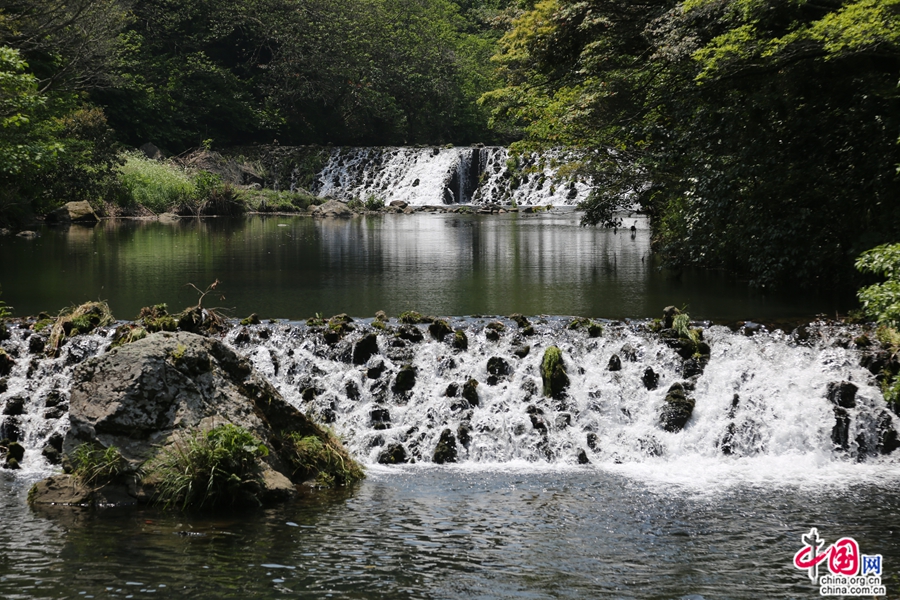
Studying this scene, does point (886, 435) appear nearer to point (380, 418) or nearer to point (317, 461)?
point (380, 418)

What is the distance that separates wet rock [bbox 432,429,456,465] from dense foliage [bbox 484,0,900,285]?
7650 mm

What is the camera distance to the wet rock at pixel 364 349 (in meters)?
12.2

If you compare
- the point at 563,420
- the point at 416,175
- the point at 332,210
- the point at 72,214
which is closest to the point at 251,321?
the point at 563,420

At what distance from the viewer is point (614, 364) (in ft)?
39.1

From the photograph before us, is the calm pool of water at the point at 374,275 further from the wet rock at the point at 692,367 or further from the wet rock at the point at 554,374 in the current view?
the wet rock at the point at 554,374

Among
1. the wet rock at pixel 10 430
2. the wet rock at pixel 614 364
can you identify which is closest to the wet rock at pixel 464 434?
the wet rock at pixel 614 364

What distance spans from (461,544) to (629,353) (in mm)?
5715

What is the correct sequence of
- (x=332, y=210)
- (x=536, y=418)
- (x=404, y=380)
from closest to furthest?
(x=536, y=418) → (x=404, y=380) → (x=332, y=210)

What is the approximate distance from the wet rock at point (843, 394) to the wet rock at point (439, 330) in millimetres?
5078

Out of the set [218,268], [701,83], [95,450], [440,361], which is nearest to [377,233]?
[218,268]

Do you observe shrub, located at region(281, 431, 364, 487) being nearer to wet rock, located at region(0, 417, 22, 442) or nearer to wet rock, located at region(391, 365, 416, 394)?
wet rock, located at region(391, 365, 416, 394)

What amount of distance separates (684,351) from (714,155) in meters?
6.46

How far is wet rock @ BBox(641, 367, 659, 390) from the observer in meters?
11.7

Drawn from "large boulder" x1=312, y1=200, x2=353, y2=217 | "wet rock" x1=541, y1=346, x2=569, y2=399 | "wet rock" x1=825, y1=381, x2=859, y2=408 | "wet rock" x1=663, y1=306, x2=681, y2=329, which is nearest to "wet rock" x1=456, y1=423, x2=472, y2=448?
"wet rock" x1=541, y1=346, x2=569, y2=399
